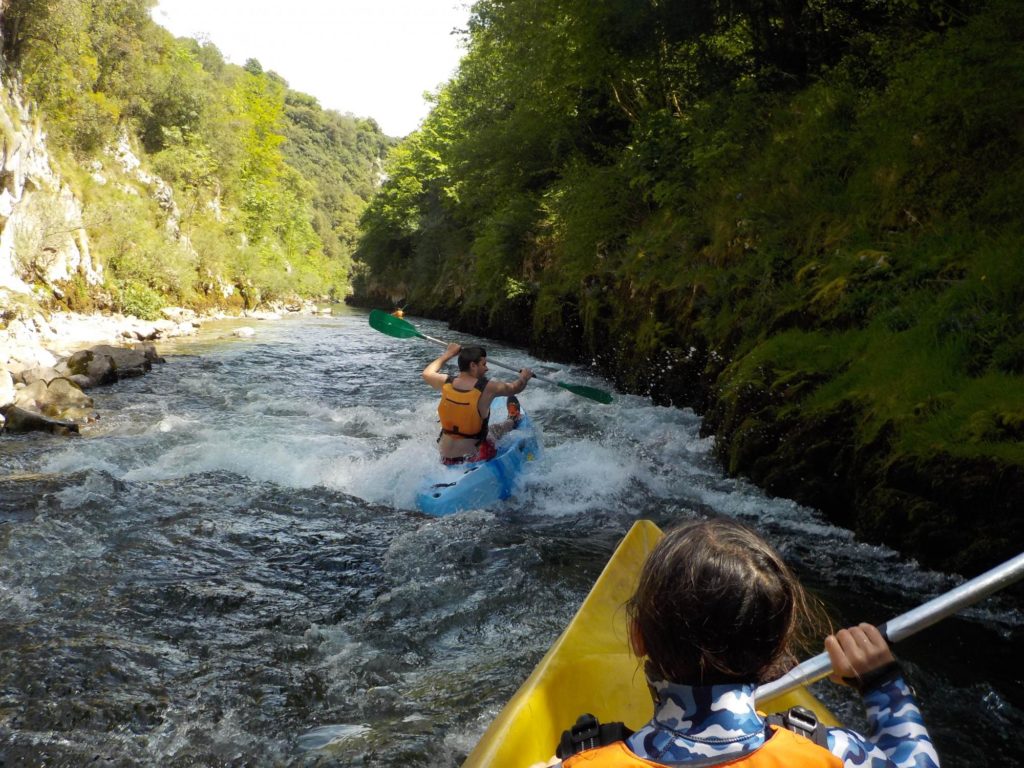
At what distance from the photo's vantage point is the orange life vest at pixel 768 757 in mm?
1021

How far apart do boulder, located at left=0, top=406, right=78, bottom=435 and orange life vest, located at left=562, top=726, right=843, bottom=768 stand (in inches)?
264

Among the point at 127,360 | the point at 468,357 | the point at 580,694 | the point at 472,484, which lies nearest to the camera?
the point at 580,694

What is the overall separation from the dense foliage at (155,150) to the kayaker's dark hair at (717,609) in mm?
17734

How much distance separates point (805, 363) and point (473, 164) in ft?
36.5

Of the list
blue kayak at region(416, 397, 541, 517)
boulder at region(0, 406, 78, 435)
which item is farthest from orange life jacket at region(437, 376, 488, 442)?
boulder at region(0, 406, 78, 435)

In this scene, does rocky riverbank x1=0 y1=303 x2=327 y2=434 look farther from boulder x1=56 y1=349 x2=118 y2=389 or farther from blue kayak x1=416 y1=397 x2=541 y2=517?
blue kayak x1=416 y1=397 x2=541 y2=517

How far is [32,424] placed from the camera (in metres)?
6.40

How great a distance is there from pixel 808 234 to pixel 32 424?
6975mm

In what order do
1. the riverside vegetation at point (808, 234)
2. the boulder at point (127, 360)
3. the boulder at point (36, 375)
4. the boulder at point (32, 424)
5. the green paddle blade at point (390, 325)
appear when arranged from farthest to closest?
the boulder at point (127, 360) < the boulder at point (36, 375) < the green paddle blade at point (390, 325) < the boulder at point (32, 424) < the riverside vegetation at point (808, 234)

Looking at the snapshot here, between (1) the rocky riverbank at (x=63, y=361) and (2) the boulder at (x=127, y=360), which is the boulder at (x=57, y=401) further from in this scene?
(2) the boulder at (x=127, y=360)

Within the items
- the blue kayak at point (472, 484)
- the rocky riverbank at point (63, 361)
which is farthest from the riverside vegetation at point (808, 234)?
the rocky riverbank at point (63, 361)

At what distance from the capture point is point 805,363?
15.9 ft

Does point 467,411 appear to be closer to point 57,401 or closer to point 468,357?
point 468,357

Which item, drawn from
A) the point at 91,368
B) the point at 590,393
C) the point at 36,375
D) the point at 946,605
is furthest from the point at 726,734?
the point at 91,368
